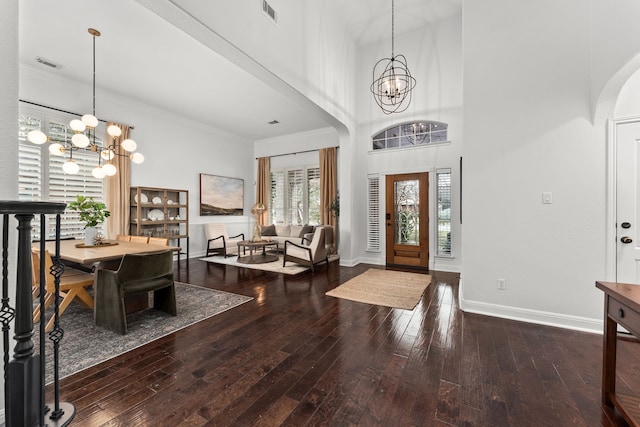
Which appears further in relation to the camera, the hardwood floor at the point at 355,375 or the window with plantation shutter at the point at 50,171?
the window with plantation shutter at the point at 50,171

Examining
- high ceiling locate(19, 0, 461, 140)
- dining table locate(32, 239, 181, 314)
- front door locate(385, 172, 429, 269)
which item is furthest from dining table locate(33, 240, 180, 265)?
front door locate(385, 172, 429, 269)

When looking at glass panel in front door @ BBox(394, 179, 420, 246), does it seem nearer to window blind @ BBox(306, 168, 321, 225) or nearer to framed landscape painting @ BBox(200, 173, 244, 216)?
window blind @ BBox(306, 168, 321, 225)

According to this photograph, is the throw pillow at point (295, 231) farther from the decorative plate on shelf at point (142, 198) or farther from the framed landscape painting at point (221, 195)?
the decorative plate on shelf at point (142, 198)

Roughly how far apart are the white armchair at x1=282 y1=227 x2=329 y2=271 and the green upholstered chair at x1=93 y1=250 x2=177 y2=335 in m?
2.82

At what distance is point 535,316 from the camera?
2965 millimetres

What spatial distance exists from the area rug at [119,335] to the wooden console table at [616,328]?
3355mm

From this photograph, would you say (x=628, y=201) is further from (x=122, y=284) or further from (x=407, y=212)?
(x=122, y=284)

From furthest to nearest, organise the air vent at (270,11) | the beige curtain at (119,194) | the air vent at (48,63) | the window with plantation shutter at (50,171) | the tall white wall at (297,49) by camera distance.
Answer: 1. the beige curtain at (119,194)
2. the window with plantation shutter at (50,171)
3. the air vent at (48,63)
4. the air vent at (270,11)
5. the tall white wall at (297,49)

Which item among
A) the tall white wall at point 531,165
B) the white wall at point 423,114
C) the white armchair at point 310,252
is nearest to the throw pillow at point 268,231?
→ the white armchair at point 310,252

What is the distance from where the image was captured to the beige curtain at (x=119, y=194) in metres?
5.26

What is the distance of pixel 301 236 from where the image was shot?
7.04m

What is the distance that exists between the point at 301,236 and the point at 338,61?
4020 millimetres

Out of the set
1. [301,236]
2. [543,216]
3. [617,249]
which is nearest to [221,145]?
[301,236]

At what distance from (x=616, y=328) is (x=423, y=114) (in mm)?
4864
